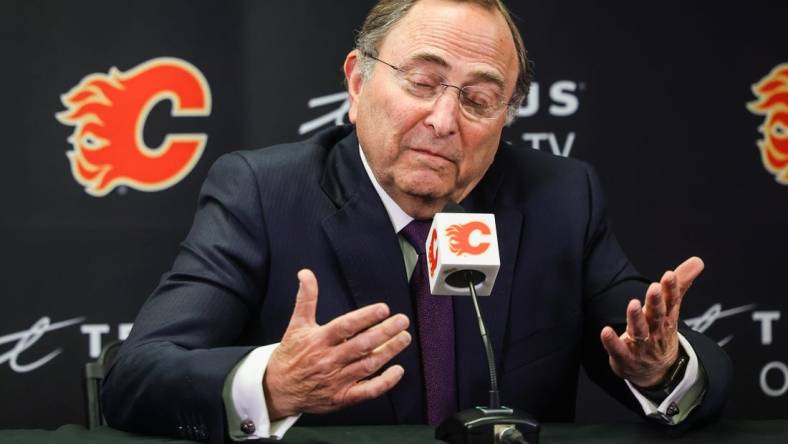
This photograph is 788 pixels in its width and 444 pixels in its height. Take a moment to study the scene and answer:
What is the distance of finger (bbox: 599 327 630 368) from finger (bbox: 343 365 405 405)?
43cm

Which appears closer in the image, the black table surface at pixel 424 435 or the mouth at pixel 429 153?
the black table surface at pixel 424 435

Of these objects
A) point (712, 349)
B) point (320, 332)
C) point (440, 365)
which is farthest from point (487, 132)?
point (320, 332)

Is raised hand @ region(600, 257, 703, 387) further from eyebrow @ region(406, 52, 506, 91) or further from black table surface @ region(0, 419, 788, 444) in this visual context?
eyebrow @ region(406, 52, 506, 91)

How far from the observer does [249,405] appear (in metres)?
1.70

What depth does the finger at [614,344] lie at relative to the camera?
189 cm

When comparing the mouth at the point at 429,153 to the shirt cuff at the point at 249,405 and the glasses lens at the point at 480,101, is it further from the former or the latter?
the shirt cuff at the point at 249,405

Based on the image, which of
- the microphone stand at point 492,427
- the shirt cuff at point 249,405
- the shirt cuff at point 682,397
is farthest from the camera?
the shirt cuff at point 682,397

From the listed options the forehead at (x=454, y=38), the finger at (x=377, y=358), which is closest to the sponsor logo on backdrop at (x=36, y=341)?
the forehead at (x=454, y=38)

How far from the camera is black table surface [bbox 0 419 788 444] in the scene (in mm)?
1720

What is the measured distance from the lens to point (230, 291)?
2.13 meters

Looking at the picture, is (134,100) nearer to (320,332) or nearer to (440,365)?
(440,365)

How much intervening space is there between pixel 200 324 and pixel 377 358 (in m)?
0.52

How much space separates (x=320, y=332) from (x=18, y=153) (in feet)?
5.62

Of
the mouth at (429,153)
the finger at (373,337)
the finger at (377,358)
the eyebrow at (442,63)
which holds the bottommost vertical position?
the finger at (377,358)
